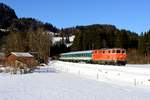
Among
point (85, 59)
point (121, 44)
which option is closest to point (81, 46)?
point (121, 44)

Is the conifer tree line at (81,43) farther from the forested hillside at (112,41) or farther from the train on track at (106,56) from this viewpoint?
the train on track at (106,56)

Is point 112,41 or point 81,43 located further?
point 81,43

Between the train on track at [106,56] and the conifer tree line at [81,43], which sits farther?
the conifer tree line at [81,43]

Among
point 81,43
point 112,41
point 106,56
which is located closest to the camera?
point 106,56

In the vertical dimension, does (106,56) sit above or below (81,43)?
below

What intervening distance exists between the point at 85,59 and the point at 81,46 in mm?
62591

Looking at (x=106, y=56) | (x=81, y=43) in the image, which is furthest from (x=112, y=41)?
(x=106, y=56)

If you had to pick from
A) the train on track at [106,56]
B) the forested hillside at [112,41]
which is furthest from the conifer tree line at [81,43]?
the train on track at [106,56]

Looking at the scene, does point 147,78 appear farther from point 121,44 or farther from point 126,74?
point 121,44

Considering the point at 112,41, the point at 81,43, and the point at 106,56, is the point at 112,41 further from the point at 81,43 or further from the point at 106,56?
the point at 106,56

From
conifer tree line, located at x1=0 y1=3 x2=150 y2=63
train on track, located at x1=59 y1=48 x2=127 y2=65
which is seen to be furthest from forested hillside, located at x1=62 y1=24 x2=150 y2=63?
train on track, located at x1=59 y1=48 x2=127 y2=65

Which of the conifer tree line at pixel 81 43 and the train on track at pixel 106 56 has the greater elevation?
the conifer tree line at pixel 81 43

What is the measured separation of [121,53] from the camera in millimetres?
52625

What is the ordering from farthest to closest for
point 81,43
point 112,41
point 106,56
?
point 81,43 < point 112,41 < point 106,56
